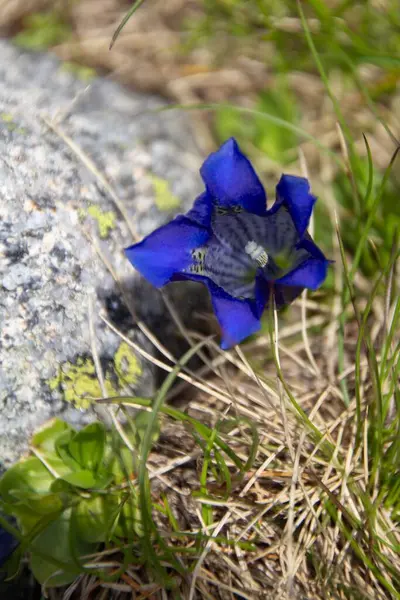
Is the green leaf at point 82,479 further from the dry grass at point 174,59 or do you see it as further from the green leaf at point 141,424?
the dry grass at point 174,59

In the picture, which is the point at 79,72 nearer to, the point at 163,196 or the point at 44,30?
the point at 44,30

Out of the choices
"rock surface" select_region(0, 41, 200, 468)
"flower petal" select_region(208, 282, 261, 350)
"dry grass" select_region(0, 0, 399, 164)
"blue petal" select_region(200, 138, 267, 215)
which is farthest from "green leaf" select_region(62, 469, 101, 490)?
"dry grass" select_region(0, 0, 399, 164)

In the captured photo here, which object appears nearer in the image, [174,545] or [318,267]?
[318,267]

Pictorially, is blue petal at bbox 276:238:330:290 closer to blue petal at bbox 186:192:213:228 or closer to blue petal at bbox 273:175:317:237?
blue petal at bbox 273:175:317:237

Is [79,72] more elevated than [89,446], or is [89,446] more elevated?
[79,72]

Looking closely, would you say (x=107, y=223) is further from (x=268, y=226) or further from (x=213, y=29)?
(x=213, y=29)

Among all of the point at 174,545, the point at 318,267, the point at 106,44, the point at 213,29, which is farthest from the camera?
the point at 106,44

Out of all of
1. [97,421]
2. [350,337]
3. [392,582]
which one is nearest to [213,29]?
[350,337]

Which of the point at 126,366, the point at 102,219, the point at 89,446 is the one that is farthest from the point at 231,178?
the point at 89,446
